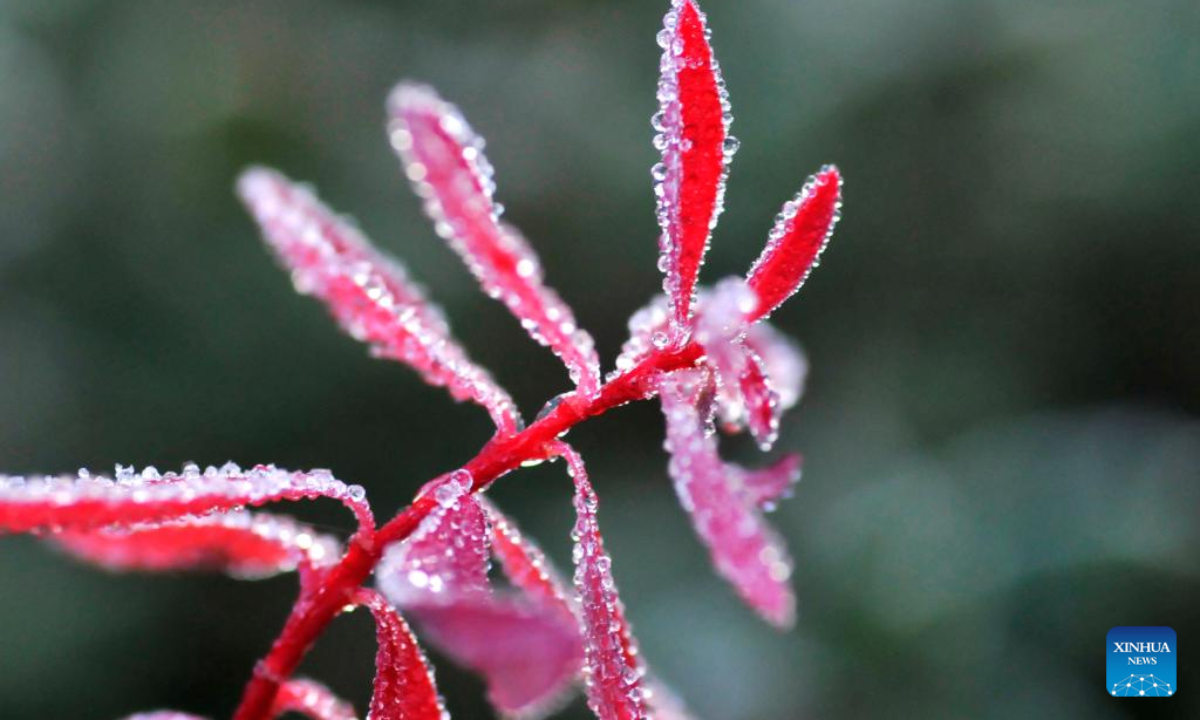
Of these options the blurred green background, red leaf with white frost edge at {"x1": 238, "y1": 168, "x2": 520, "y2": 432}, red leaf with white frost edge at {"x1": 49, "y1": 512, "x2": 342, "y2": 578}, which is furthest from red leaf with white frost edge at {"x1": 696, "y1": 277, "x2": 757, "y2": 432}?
the blurred green background

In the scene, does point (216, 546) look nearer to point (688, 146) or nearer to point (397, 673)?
point (397, 673)

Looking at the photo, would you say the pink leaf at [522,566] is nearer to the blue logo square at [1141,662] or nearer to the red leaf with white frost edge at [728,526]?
the red leaf with white frost edge at [728,526]

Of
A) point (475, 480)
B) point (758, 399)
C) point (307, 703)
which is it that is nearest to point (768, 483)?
point (758, 399)

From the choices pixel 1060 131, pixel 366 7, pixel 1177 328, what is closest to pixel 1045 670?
pixel 1177 328

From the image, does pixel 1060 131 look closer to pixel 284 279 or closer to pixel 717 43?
pixel 717 43

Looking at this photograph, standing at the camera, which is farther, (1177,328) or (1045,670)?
(1177,328)

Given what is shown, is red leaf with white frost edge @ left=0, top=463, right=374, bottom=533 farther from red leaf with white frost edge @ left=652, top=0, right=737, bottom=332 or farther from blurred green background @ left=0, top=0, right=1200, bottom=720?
blurred green background @ left=0, top=0, right=1200, bottom=720
